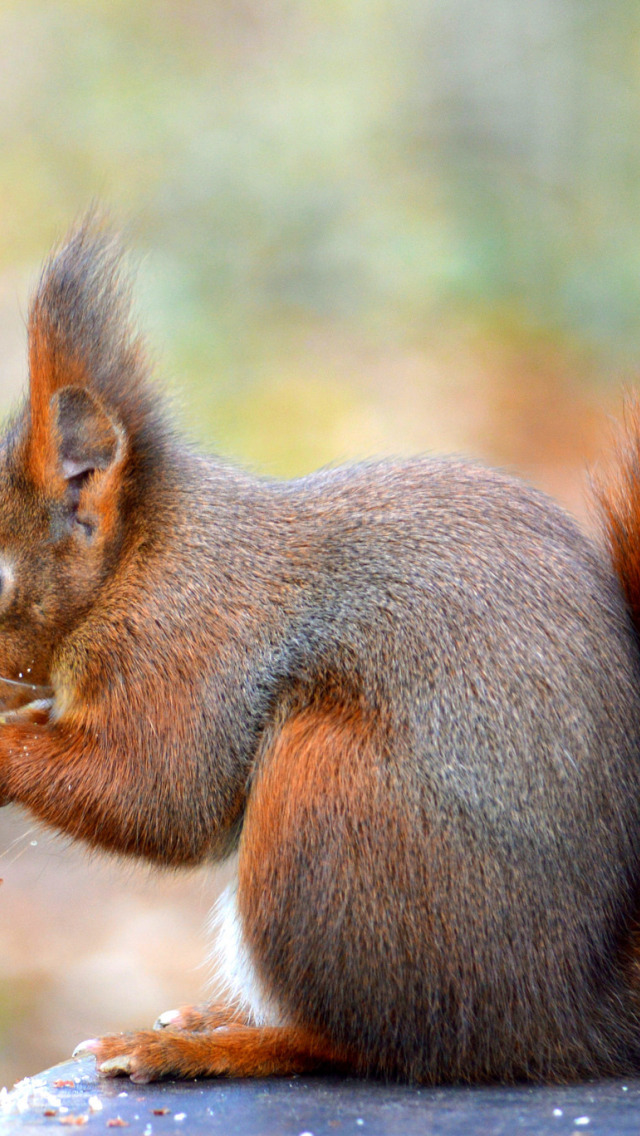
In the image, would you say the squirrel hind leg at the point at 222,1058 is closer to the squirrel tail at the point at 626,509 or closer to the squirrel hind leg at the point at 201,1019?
the squirrel hind leg at the point at 201,1019

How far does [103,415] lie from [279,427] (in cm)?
307

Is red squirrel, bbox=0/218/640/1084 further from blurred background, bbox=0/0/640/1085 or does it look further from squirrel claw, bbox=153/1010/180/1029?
blurred background, bbox=0/0/640/1085

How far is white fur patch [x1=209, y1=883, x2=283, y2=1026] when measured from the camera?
1729 millimetres

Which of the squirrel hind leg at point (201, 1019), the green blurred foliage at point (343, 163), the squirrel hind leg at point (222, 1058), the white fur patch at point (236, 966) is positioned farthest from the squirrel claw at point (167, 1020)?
the green blurred foliage at point (343, 163)

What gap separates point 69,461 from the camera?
1966 mm

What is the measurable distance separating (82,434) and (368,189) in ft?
12.5

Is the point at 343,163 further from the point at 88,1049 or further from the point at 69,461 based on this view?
the point at 88,1049

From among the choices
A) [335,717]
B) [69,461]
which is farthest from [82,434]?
[335,717]

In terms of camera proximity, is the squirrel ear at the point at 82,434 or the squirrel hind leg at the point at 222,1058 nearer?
the squirrel hind leg at the point at 222,1058

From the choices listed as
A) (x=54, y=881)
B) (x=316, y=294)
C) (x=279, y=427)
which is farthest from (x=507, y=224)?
(x=54, y=881)

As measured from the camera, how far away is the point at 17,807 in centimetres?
186

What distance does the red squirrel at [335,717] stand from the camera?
158 centimetres

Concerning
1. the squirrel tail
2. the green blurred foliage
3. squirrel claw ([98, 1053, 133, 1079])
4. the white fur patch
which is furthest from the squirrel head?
the green blurred foliage

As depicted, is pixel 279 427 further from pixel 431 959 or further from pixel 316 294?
pixel 431 959
